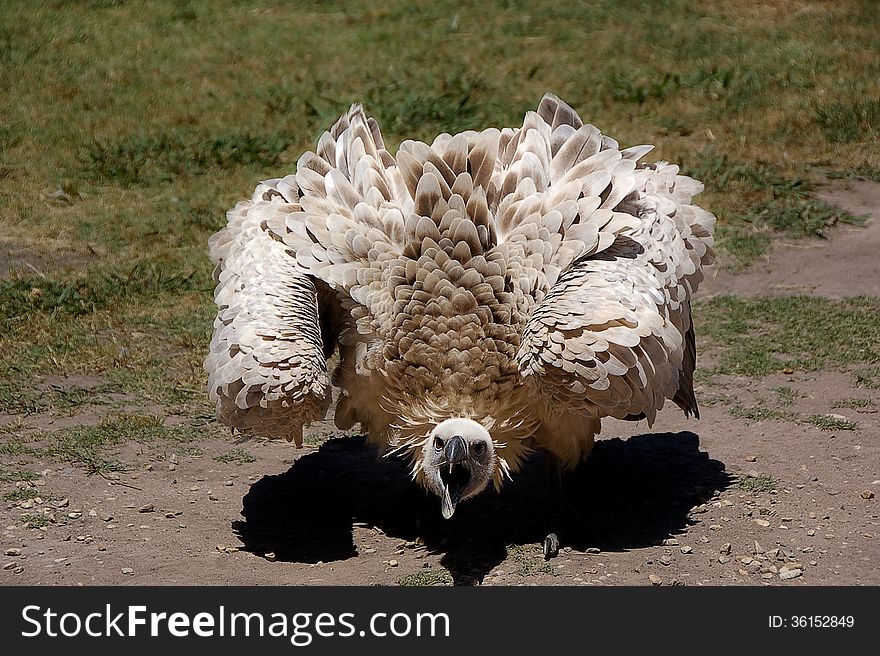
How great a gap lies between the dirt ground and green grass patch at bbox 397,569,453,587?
0.04ft

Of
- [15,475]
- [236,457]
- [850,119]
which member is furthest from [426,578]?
[850,119]

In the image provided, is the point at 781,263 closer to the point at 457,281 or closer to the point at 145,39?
the point at 457,281

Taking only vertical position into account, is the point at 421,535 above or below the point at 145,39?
below

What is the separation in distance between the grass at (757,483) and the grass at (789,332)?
1.48 meters

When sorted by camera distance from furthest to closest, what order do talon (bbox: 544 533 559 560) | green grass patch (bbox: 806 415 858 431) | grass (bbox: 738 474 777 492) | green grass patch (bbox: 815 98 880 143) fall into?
green grass patch (bbox: 815 98 880 143) → green grass patch (bbox: 806 415 858 431) → grass (bbox: 738 474 777 492) → talon (bbox: 544 533 559 560)

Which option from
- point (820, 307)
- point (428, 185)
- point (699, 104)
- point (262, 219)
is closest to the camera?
point (428, 185)

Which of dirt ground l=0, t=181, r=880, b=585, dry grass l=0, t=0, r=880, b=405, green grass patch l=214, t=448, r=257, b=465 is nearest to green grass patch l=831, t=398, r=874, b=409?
dirt ground l=0, t=181, r=880, b=585

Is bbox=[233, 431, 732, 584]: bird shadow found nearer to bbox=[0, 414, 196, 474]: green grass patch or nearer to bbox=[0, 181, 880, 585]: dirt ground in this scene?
bbox=[0, 181, 880, 585]: dirt ground

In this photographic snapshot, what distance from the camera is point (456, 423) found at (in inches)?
217

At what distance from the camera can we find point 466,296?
554 centimetres

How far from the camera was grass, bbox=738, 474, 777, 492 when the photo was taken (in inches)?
254

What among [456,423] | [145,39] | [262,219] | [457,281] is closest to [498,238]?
[457,281]

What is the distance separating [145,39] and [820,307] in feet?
27.1

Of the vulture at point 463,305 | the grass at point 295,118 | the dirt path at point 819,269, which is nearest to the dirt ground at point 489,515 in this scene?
the vulture at point 463,305
